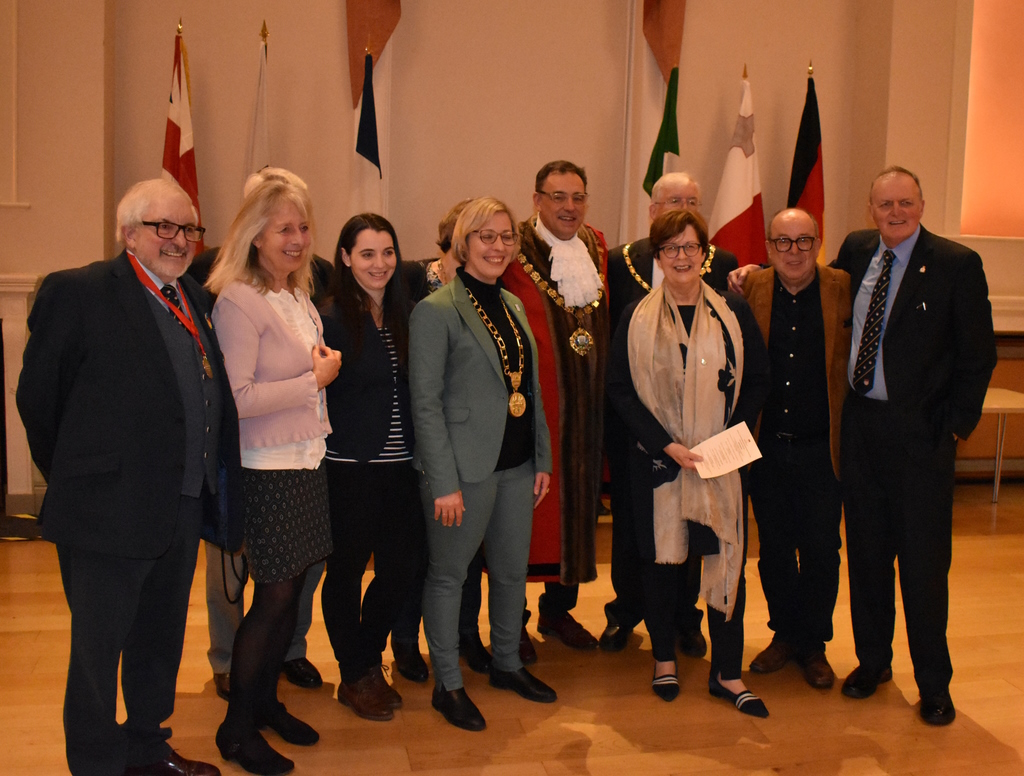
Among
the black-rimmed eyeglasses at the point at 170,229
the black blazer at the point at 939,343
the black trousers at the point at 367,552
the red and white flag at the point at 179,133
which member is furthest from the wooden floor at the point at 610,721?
the red and white flag at the point at 179,133

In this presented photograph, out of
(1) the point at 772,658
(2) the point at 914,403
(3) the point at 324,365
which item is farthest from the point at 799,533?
(3) the point at 324,365

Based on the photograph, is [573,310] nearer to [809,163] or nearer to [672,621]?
[672,621]

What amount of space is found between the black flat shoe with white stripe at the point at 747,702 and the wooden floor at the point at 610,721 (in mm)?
27

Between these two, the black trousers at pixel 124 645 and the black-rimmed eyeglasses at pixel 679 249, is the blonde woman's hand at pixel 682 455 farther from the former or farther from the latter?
the black trousers at pixel 124 645

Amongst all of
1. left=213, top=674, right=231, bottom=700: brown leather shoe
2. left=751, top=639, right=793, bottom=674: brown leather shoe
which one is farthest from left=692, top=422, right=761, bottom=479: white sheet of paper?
left=213, top=674, right=231, bottom=700: brown leather shoe

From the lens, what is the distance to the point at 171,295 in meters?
2.25

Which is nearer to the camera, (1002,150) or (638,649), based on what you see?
(638,649)

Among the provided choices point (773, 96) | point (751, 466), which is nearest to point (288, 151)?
point (773, 96)

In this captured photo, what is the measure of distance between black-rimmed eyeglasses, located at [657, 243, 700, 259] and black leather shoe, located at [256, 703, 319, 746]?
178 centimetres

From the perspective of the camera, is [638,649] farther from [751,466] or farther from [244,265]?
[244,265]

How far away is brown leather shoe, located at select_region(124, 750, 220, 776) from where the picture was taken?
236cm

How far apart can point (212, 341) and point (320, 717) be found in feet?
4.17

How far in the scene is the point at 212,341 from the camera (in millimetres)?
2307

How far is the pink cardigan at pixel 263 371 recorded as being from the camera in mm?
2311
